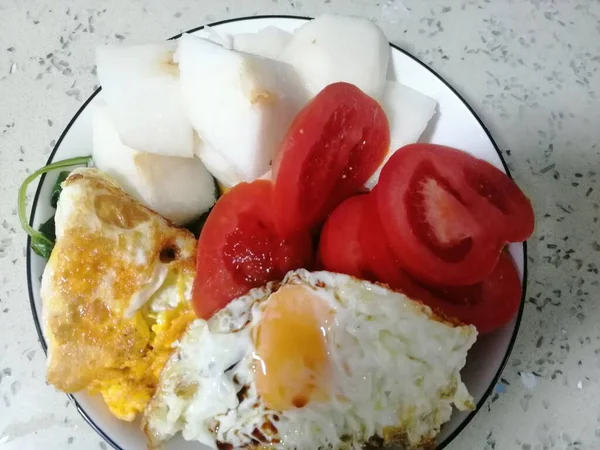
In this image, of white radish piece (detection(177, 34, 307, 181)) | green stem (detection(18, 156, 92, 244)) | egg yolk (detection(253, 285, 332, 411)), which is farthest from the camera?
green stem (detection(18, 156, 92, 244))

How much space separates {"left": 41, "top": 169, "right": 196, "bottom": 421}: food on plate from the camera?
1.02 m

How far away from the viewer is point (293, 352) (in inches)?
35.6

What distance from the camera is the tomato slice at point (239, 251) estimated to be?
1.05 m

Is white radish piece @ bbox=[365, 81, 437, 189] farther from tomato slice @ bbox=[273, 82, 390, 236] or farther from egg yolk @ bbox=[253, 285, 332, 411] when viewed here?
egg yolk @ bbox=[253, 285, 332, 411]

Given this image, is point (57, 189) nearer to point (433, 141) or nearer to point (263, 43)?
point (263, 43)

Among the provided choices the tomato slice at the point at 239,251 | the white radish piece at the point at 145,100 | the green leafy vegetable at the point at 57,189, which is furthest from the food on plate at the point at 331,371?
the green leafy vegetable at the point at 57,189

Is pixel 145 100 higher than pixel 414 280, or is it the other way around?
pixel 145 100

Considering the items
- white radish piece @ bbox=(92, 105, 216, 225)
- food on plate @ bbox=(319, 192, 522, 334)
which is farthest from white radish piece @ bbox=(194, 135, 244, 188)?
food on plate @ bbox=(319, 192, 522, 334)

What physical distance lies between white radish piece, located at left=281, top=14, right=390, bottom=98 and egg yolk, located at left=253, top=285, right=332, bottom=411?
439 mm

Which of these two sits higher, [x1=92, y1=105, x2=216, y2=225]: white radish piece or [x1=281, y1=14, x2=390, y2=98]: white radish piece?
[x1=281, y1=14, x2=390, y2=98]: white radish piece

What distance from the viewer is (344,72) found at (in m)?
1.10

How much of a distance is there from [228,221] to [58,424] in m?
0.60

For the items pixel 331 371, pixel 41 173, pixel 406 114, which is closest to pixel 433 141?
pixel 406 114

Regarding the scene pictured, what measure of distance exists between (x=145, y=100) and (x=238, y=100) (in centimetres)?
20
